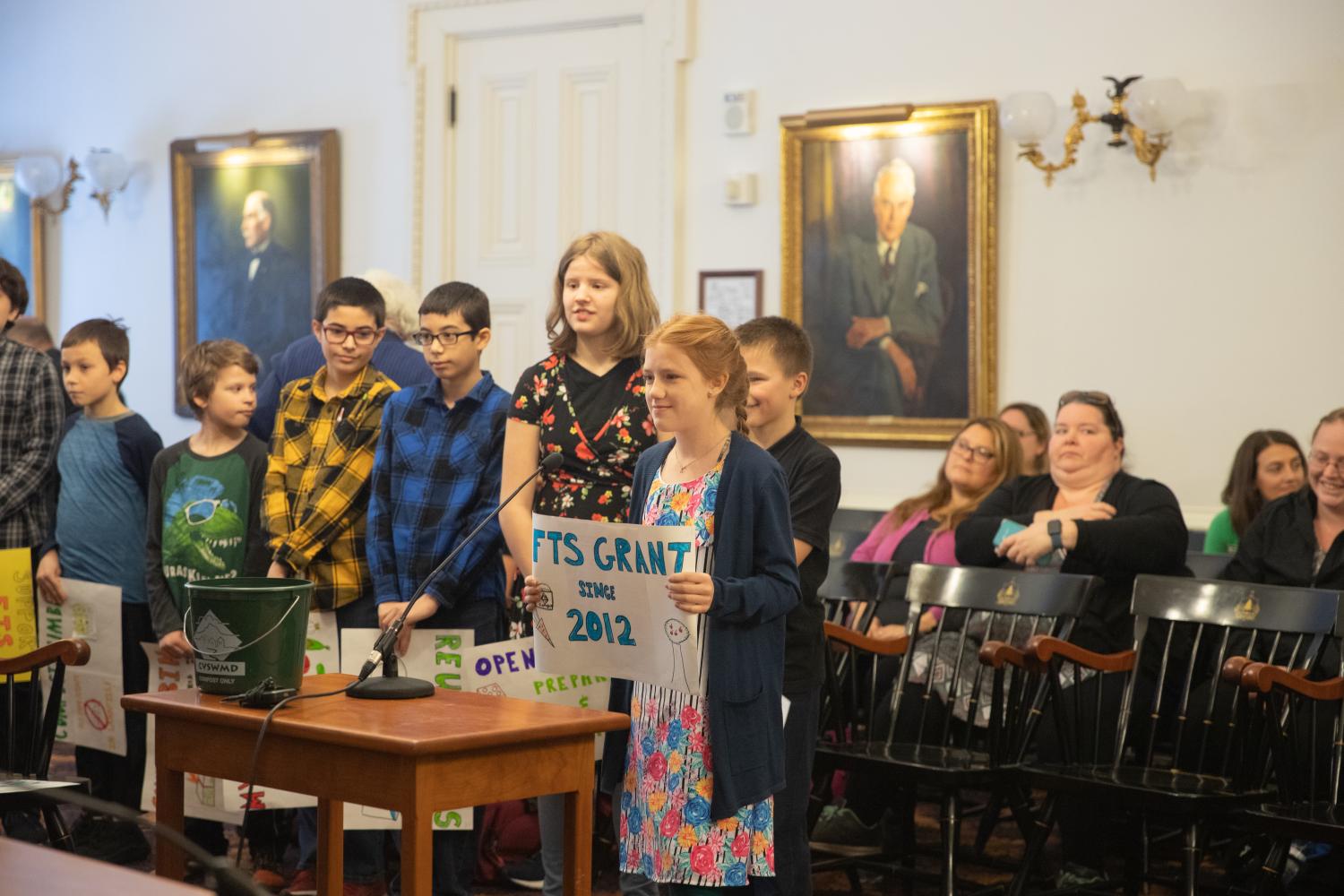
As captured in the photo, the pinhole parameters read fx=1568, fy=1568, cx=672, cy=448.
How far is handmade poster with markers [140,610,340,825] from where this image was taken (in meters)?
3.69

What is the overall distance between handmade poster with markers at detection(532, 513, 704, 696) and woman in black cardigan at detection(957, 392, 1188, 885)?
1935 millimetres

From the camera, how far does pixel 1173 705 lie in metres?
4.58

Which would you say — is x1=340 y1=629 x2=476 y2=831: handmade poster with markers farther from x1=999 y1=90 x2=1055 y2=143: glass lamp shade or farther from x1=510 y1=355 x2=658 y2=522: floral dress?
x1=999 y1=90 x2=1055 y2=143: glass lamp shade

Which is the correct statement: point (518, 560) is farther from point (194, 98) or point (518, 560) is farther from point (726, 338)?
point (194, 98)

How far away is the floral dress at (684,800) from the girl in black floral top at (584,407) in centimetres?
60

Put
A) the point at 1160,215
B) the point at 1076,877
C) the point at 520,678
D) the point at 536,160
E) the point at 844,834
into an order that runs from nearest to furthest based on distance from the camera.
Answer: the point at 520,678 < the point at 1076,877 < the point at 844,834 < the point at 1160,215 < the point at 536,160

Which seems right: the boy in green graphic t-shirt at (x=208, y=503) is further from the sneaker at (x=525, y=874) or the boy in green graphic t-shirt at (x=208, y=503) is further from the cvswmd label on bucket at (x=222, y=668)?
the cvswmd label on bucket at (x=222, y=668)

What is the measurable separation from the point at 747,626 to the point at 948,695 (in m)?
1.84

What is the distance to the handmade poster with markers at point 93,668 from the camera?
4266 mm

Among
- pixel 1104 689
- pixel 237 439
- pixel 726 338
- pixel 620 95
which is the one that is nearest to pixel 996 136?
pixel 620 95

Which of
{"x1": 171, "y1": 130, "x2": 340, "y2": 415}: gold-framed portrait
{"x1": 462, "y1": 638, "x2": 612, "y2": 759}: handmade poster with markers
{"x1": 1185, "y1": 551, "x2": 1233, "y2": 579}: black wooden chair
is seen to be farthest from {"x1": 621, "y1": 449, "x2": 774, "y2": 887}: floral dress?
{"x1": 171, "y1": 130, "x2": 340, "y2": 415}: gold-framed portrait

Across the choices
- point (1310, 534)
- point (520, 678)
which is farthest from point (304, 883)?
point (1310, 534)

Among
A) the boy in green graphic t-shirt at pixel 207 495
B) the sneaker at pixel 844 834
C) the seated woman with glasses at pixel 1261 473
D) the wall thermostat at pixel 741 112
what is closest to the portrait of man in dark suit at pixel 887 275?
the wall thermostat at pixel 741 112

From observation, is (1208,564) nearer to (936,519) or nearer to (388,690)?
(936,519)
